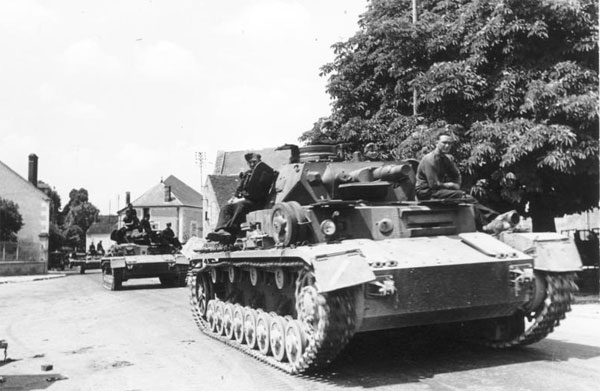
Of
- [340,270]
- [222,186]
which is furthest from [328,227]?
[222,186]

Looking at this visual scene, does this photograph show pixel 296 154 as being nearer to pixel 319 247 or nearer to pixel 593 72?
pixel 319 247

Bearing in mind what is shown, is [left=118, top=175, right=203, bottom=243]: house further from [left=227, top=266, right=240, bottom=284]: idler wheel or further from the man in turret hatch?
the man in turret hatch

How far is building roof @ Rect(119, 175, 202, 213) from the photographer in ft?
244

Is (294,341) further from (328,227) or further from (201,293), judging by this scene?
(201,293)

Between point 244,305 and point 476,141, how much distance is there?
25.1ft

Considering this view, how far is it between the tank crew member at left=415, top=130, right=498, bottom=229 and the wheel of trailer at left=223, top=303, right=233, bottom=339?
349 centimetres

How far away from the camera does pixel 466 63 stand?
15961 mm

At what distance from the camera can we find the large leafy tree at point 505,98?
1464cm

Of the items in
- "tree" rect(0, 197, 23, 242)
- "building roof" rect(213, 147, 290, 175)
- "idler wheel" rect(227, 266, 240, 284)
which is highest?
"building roof" rect(213, 147, 290, 175)

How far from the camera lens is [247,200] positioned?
10305 millimetres

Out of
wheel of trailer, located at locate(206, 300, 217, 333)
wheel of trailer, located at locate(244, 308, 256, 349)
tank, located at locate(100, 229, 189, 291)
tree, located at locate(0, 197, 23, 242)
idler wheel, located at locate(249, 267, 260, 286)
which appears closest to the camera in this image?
wheel of trailer, located at locate(244, 308, 256, 349)

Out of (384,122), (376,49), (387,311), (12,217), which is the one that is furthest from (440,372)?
(12,217)

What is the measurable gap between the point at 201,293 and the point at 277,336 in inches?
162

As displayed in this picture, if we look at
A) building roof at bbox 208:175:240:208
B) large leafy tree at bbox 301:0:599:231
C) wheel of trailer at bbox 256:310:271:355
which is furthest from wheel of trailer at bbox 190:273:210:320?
building roof at bbox 208:175:240:208
